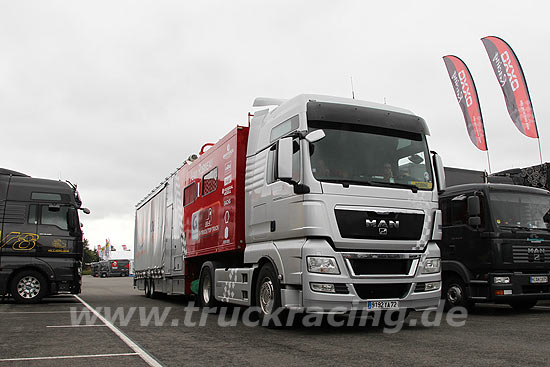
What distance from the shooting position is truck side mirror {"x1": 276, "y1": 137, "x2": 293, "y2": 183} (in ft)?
24.4

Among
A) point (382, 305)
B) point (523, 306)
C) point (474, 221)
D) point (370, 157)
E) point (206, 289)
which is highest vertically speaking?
point (370, 157)

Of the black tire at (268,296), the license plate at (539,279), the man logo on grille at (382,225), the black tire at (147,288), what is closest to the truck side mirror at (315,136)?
the man logo on grille at (382,225)

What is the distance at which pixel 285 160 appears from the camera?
745 centimetres

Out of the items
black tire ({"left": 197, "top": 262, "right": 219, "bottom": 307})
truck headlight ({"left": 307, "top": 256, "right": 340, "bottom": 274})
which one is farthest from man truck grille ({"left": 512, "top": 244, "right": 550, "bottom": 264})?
black tire ({"left": 197, "top": 262, "right": 219, "bottom": 307})

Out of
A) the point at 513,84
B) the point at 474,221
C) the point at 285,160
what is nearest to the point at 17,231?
the point at 285,160

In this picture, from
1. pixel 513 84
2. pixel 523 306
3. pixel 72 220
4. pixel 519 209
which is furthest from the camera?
pixel 513 84

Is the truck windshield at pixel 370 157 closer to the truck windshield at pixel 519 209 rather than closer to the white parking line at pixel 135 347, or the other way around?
the truck windshield at pixel 519 209

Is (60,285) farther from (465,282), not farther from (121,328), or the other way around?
(465,282)

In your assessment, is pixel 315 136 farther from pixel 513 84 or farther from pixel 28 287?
pixel 513 84

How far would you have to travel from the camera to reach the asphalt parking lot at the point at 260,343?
544 cm

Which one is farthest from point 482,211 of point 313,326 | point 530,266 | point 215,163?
point 215,163

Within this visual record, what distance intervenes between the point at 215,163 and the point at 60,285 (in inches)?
242

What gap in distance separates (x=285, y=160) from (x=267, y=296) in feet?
7.03

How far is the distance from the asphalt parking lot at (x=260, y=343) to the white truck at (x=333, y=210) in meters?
0.59
